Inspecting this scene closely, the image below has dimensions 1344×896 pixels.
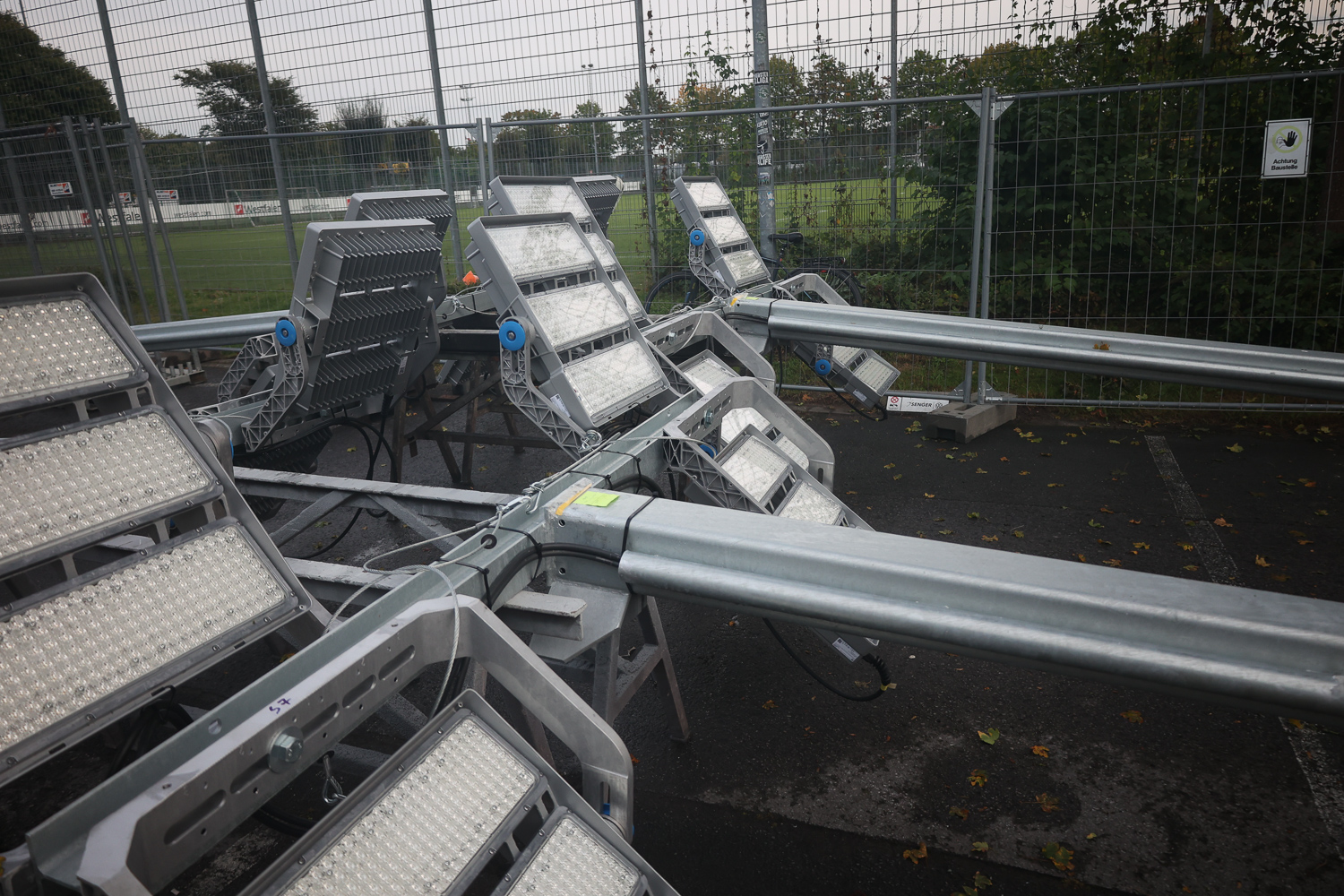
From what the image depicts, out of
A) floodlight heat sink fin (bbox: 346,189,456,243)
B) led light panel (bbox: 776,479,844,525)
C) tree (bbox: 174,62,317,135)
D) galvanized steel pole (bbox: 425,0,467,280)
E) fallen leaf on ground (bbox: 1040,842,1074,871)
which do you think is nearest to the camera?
fallen leaf on ground (bbox: 1040,842,1074,871)

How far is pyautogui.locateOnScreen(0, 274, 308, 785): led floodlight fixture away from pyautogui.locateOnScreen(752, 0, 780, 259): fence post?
19.3 feet

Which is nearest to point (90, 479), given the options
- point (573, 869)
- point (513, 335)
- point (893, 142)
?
point (573, 869)

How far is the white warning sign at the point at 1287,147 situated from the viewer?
5309mm

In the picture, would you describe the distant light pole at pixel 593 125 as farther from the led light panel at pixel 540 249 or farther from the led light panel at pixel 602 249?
the led light panel at pixel 540 249

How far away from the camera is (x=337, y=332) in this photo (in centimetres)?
346

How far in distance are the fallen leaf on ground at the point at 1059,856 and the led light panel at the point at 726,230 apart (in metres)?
4.28

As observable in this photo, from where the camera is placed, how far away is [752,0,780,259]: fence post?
6.85 m

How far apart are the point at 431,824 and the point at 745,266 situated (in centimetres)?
505

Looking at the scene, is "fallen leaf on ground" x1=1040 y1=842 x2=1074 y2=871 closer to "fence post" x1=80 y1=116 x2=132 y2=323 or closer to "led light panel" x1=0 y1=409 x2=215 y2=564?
"led light panel" x1=0 y1=409 x2=215 y2=564

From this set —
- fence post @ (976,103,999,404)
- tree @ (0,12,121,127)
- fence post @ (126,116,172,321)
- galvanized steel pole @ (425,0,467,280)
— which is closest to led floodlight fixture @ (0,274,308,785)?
fence post @ (976,103,999,404)

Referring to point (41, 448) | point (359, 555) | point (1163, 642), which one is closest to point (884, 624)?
point (1163, 642)

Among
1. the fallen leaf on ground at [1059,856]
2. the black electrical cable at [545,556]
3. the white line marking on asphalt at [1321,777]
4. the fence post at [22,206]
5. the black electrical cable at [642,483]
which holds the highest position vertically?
the fence post at [22,206]

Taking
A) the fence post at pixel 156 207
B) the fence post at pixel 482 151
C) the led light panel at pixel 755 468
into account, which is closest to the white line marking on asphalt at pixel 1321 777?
the led light panel at pixel 755 468

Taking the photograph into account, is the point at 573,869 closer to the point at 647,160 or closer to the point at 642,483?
the point at 642,483
